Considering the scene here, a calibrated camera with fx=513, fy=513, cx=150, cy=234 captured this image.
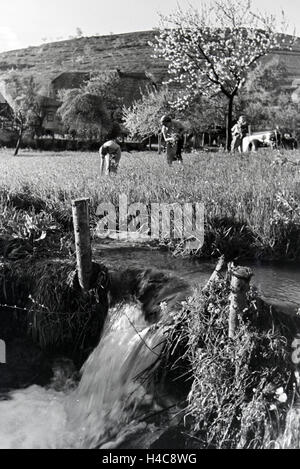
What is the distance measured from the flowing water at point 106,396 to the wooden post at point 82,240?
61cm

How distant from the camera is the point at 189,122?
40562 mm

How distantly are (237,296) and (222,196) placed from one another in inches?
166

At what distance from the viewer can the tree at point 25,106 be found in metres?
39.9

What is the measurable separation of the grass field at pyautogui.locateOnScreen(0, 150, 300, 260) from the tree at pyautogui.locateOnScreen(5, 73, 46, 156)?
23.6m

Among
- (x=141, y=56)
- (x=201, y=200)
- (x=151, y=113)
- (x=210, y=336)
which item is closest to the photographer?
(x=210, y=336)

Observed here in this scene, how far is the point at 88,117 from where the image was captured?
4109cm

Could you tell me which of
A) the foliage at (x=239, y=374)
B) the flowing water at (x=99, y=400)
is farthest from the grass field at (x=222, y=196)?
the flowing water at (x=99, y=400)

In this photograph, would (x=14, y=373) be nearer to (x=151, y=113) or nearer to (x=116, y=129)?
(x=151, y=113)

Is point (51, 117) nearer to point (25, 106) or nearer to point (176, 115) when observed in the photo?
point (25, 106)

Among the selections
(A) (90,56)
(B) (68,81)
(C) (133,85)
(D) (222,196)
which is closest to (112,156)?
(D) (222,196)

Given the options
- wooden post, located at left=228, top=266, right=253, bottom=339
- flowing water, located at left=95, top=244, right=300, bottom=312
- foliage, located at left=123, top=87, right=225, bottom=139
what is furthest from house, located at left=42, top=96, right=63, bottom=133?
wooden post, located at left=228, top=266, right=253, bottom=339

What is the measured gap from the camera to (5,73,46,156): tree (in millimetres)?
39859

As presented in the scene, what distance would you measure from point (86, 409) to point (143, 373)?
2.78 ft

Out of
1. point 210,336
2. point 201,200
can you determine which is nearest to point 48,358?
point 210,336
